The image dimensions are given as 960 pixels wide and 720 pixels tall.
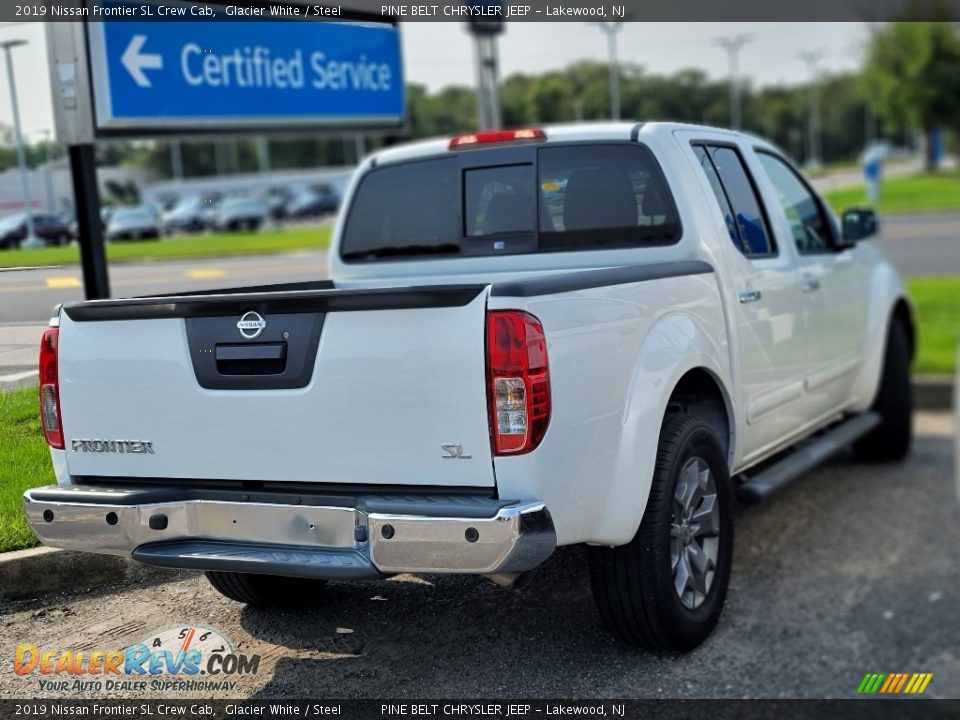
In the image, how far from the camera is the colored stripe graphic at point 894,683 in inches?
148

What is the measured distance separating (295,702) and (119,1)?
4208mm

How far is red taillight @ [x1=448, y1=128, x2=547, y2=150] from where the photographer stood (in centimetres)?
499

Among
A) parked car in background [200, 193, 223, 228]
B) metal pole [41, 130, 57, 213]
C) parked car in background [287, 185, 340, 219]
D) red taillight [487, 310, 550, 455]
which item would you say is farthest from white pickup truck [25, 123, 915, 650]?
parked car in background [287, 185, 340, 219]

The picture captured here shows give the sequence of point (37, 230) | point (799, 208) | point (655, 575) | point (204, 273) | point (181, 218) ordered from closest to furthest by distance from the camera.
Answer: point (655, 575)
point (37, 230)
point (799, 208)
point (204, 273)
point (181, 218)

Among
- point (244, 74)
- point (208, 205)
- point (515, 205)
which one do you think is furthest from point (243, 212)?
point (515, 205)

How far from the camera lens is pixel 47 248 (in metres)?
5.68

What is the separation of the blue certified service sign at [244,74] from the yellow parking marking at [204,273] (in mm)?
878

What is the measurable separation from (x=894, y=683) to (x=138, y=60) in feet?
16.7

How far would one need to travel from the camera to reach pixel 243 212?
124ft

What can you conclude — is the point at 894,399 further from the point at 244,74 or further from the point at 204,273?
the point at 244,74

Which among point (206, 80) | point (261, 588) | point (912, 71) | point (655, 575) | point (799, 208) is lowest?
point (261, 588)

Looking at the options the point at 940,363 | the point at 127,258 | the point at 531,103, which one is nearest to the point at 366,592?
the point at 127,258

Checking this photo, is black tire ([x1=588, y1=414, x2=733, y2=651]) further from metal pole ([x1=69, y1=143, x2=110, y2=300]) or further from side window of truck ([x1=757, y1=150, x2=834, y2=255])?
metal pole ([x1=69, y1=143, x2=110, y2=300])

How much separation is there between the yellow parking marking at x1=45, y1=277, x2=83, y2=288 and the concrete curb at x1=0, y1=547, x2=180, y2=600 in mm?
1390
